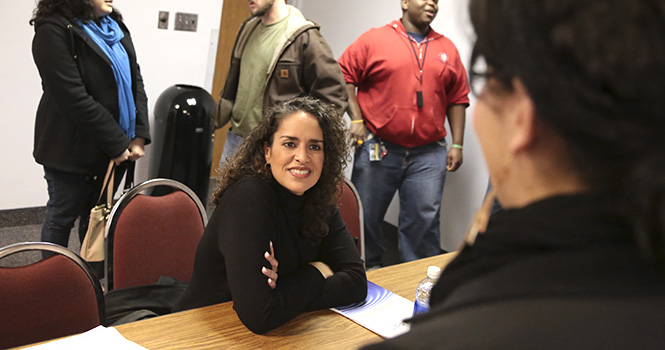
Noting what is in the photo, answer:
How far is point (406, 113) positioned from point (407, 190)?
49 cm

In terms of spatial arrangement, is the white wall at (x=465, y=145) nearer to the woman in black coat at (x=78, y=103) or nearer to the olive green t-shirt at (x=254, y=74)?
the olive green t-shirt at (x=254, y=74)

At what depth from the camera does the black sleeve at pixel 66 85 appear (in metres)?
2.53

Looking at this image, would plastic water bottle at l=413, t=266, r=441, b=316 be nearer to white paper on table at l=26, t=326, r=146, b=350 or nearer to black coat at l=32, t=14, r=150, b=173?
white paper on table at l=26, t=326, r=146, b=350

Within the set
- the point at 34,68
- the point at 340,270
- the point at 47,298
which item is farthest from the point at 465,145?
the point at 47,298

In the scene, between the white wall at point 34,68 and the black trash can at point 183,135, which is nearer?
the white wall at point 34,68

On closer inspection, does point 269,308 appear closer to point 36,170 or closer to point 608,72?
point 608,72

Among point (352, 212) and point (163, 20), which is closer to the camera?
point (352, 212)

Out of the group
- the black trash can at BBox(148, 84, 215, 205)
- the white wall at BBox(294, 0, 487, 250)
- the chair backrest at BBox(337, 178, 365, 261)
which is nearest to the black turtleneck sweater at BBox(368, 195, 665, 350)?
the chair backrest at BBox(337, 178, 365, 261)

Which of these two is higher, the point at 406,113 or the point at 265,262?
the point at 406,113

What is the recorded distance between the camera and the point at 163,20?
3959 mm

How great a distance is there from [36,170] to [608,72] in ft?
12.7

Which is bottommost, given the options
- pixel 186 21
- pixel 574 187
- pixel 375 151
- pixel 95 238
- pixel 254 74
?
pixel 95 238

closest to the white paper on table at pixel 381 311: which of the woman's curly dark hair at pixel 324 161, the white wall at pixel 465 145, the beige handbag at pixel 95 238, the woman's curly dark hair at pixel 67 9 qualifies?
the woman's curly dark hair at pixel 324 161

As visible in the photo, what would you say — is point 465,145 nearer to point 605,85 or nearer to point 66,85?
point 66,85
